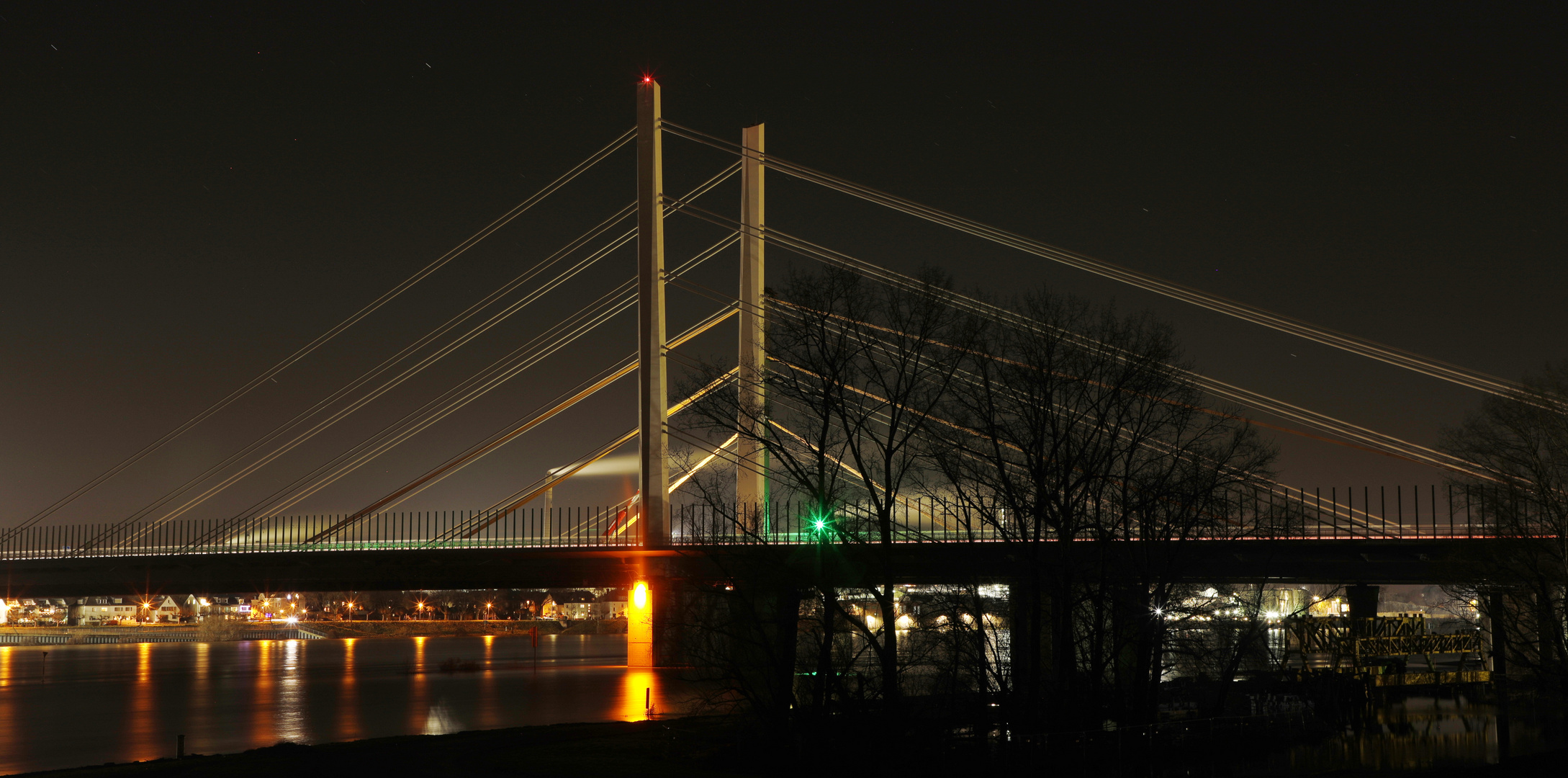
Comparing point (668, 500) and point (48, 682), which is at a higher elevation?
point (668, 500)

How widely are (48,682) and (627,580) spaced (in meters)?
36.8

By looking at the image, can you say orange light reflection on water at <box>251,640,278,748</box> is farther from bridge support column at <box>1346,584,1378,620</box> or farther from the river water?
bridge support column at <box>1346,584,1378,620</box>

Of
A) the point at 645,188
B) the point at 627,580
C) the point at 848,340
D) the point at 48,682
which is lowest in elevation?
the point at 48,682

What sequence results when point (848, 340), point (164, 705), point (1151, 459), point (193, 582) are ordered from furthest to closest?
point (193, 582) → point (164, 705) → point (1151, 459) → point (848, 340)

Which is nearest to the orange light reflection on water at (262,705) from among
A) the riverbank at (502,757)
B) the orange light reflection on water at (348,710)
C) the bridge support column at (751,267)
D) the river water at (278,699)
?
the river water at (278,699)

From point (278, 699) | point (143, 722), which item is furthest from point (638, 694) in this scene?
point (143, 722)

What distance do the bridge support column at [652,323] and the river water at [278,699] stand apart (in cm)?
746

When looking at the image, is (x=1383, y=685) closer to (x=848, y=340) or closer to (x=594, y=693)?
(x=594, y=693)

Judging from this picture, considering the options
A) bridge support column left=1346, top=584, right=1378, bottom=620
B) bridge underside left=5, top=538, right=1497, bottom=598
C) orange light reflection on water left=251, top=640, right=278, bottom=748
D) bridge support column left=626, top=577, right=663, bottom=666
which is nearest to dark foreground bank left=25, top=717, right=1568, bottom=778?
bridge underside left=5, top=538, right=1497, bottom=598

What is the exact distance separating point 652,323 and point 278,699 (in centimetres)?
2628

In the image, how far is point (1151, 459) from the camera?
127ft

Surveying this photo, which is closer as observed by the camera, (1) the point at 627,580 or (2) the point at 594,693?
(2) the point at 594,693

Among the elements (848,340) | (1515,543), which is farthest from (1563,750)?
(848,340)

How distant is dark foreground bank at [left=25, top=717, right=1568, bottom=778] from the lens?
2688cm
